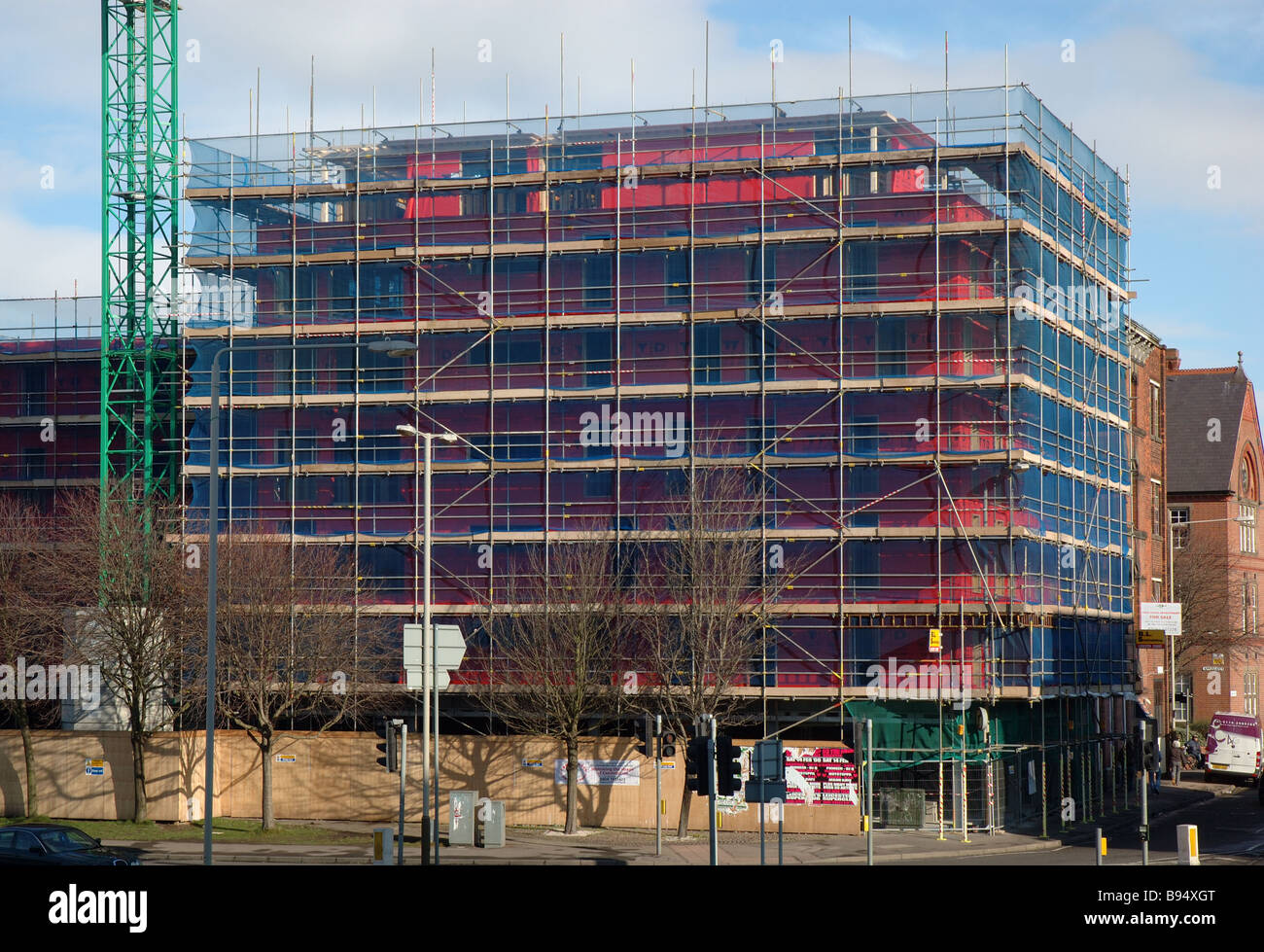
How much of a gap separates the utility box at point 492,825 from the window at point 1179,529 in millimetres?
51985

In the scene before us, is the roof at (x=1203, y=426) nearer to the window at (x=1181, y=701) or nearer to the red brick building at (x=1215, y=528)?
the red brick building at (x=1215, y=528)

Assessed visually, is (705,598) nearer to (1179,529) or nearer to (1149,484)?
(1149,484)

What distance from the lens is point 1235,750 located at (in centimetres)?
5944

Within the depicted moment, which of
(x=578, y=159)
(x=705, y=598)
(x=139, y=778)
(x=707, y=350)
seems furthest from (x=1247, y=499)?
(x=139, y=778)

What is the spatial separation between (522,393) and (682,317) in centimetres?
543

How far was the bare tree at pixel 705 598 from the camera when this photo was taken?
3831 cm

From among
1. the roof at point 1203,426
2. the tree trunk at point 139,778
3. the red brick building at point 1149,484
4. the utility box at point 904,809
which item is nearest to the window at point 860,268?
the utility box at point 904,809

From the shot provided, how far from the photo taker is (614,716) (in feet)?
129

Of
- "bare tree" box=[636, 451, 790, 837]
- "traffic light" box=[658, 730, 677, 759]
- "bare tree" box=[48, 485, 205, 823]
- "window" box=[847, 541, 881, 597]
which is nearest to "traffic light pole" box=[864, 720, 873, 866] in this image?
"bare tree" box=[636, 451, 790, 837]

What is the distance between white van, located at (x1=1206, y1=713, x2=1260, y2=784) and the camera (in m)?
59.4

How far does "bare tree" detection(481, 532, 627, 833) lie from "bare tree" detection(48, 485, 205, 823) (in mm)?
8579

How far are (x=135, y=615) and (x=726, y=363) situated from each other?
18.4m
